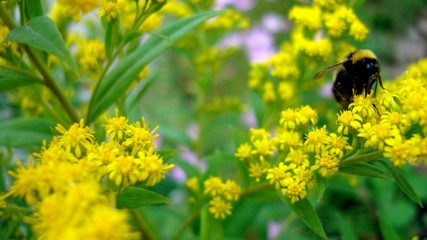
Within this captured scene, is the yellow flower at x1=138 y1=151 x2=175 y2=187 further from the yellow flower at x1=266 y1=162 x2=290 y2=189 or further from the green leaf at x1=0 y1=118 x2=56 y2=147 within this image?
the green leaf at x1=0 y1=118 x2=56 y2=147

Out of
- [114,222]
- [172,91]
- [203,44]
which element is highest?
[172,91]

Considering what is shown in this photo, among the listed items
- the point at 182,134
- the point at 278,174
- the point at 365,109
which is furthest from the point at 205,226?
the point at 182,134

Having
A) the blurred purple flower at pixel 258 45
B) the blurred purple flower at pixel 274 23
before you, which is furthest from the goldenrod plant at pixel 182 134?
the blurred purple flower at pixel 274 23

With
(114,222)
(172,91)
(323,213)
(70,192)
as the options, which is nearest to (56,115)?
(70,192)

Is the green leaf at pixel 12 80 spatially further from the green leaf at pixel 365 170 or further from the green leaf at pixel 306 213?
the green leaf at pixel 365 170

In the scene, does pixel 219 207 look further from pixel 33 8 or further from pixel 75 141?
pixel 33 8

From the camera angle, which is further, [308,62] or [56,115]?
[308,62]

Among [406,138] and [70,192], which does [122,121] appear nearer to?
[70,192]

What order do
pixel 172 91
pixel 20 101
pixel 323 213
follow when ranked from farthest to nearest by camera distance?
pixel 172 91 → pixel 323 213 → pixel 20 101
